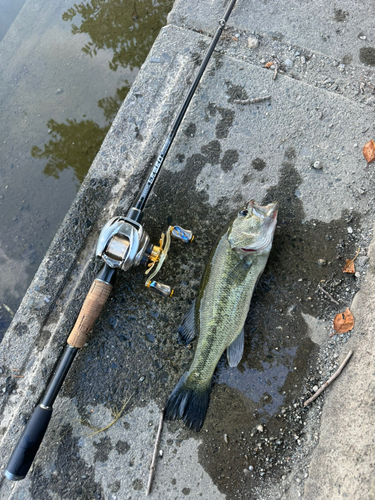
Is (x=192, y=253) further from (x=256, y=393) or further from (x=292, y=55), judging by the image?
(x=292, y=55)

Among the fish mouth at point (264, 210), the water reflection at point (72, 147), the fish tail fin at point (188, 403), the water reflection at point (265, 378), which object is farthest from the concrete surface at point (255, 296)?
the water reflection at point (72, 147)

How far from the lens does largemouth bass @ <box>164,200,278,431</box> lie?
275 cm

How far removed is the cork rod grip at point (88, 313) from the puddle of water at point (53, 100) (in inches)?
58.6

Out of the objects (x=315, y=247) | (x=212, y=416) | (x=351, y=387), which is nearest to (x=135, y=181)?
(x=315, y=247)

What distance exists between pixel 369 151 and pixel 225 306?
211 centimetres

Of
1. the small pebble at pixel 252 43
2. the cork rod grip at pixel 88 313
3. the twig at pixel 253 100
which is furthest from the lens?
the small pebble at pixel 252 43

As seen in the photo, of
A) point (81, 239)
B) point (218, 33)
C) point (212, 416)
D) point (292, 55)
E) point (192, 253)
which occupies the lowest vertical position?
point (212, 416)

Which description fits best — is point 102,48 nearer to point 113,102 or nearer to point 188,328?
point 113,102

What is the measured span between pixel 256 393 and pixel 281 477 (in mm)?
717

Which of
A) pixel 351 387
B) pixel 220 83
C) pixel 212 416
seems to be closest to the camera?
pixel 351 387

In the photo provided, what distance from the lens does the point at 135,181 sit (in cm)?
321

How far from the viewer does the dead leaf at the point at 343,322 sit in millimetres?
2830

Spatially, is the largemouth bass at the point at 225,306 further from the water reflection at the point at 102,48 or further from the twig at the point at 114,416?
the water reflection at the point at 102,48

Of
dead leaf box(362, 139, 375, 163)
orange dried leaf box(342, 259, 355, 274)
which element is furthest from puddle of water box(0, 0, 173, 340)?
orange dried leaf box(342, 259, 355, 274)
